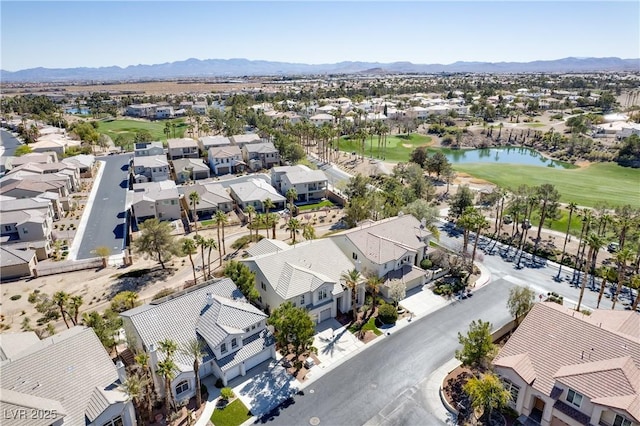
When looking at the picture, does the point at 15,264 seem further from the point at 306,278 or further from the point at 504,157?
the point at 504,157

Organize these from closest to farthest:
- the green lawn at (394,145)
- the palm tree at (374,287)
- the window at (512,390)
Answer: the window at (512,390), the palm tree at (374,287), the green lawn at (394,145)

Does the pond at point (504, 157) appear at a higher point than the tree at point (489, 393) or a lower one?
lower

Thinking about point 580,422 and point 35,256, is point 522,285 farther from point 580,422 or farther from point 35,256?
point 35,256

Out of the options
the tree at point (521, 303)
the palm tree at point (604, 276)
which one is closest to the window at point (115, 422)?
the tree at point (521, 303)

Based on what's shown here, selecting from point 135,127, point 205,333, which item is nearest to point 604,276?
point 205,333

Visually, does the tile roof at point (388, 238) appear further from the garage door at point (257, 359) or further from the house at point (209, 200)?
the house at point (209, 200)

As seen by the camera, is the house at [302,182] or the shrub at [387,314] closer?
the shrub at [387,314]

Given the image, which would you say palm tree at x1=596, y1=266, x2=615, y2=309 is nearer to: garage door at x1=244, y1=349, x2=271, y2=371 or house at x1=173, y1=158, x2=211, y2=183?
garage door at x1=244, y1=349, x2=271, y2=371
